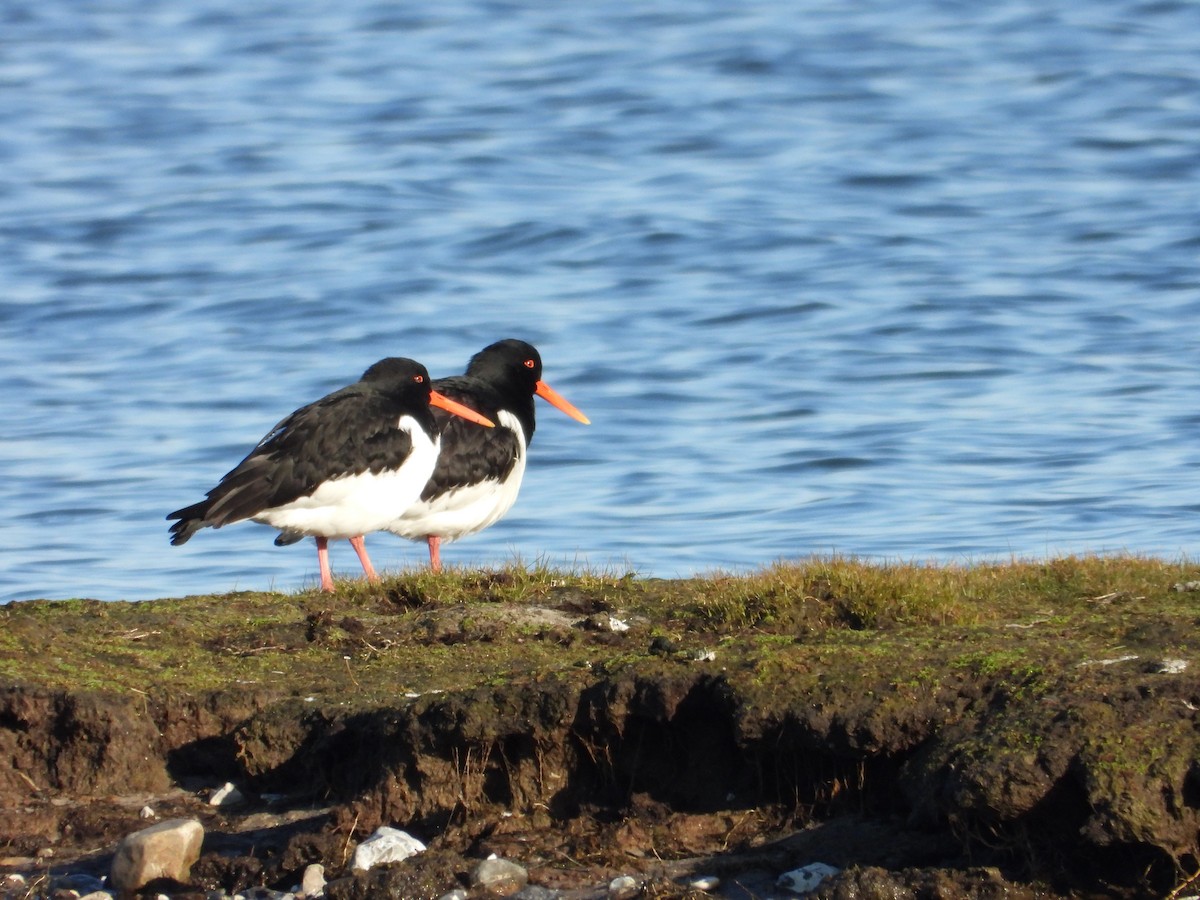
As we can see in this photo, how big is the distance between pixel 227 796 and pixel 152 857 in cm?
63

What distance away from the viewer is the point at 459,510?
10938 mm

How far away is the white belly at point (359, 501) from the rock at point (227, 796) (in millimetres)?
3701

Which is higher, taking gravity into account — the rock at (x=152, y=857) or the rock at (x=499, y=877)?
the rock at (x=152, y=857)

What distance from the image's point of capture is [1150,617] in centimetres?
646

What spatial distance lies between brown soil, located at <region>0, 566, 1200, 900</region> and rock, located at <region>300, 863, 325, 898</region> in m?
0.05

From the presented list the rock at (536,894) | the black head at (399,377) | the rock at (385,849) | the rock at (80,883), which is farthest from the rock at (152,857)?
the black head at (399,377)

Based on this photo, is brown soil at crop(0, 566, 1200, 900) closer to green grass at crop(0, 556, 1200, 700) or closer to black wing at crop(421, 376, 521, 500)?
green grass at crop(0, 556, 1200, 700)

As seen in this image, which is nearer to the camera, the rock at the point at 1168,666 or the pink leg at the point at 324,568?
the rock at the point at 1168,666

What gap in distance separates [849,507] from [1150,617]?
800cm

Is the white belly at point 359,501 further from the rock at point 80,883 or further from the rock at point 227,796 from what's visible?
the rock at point 80,883

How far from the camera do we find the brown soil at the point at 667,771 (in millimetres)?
4781

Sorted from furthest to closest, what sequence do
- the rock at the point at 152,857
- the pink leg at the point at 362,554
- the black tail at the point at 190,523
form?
the pink leg at the point at 362,554 → the black tail at the point at 190,523 → the rock at the point at 152,857

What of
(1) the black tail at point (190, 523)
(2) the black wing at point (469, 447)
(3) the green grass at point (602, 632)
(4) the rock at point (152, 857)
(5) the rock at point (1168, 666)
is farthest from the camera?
(2) the black wing at point (469, 447)

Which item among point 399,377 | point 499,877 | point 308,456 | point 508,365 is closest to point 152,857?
point 499,877
